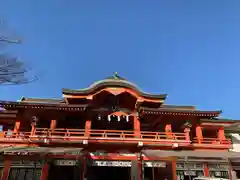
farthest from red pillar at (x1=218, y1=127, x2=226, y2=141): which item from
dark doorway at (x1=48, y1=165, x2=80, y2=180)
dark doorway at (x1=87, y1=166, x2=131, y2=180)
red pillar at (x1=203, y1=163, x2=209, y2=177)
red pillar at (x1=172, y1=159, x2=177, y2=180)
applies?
dark doorway at (x1=48, y1=165, x2=80, y2=180)

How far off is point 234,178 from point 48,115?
15.5 meters

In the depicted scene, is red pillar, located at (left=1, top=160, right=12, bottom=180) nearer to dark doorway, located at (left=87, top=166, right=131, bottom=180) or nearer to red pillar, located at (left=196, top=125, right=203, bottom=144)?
dark doorway, located at (left=87, top=166, right=131, bottom=180)

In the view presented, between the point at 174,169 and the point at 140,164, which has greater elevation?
the point at 140,164

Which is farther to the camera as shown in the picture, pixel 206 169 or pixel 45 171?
pixel 206 169

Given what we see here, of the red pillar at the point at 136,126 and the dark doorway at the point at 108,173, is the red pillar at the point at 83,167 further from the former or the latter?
the red pillar at the point at 136,126

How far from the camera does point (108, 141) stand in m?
16.8

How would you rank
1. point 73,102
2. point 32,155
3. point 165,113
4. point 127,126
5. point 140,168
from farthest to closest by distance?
1. point 127,126
2. point 73,102
3. point 165,113
4. point 140,168
5. point 32,155

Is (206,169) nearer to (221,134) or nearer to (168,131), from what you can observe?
(168,131)

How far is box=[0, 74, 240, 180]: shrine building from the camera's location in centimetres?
1530

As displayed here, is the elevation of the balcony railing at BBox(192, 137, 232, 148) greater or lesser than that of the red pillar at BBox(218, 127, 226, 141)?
lesser

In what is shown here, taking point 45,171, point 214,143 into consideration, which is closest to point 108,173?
point 45,171

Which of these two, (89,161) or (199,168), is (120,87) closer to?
(89,161)

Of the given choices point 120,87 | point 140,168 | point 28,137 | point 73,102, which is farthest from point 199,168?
point 28,137

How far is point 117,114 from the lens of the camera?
19.2 m
